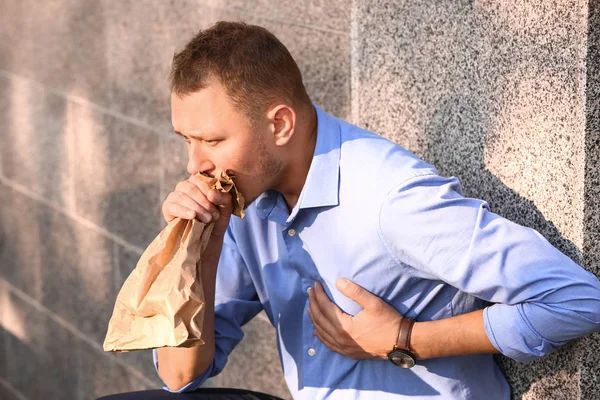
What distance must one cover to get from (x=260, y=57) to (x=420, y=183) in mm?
527

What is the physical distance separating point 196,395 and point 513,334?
0.98m

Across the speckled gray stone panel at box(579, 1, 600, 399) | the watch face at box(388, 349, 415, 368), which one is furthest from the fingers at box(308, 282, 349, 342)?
the speckled gray stone panel at box(579, 1, 600, 399)

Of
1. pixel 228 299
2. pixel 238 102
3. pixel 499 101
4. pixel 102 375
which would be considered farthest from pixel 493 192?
pixel 102 375

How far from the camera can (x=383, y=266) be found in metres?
2.47

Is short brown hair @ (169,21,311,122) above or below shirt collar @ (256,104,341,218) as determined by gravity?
above

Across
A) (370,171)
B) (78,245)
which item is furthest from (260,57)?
(78,245)

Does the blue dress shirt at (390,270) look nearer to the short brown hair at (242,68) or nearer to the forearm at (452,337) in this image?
the forearm at (452,337)

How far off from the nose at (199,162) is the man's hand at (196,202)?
0.11 feet

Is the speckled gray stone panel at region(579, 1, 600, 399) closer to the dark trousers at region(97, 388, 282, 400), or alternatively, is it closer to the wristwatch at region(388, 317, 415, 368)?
the wristwatch at region(388, 317, 415, 368)

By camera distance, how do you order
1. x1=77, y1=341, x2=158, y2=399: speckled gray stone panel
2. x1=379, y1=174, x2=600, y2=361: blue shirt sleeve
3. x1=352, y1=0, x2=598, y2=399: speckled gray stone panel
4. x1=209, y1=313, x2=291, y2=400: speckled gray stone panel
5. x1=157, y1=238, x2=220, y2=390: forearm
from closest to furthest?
x1=379, y1=174, x2=600, y2=361: blue shirt sleeve, x1=352, y1=0, x2=598, y2=399: speckled gray stone panel, x1=157, y1=238, x2=220, y2=390: forearm, x1=209, y1=313, x2=291, y2=400: speckled gray stone panel, x1=77, y1=341, x2=158, y2=399: speckled gray stone panel

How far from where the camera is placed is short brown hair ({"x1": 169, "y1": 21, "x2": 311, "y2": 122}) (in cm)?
244

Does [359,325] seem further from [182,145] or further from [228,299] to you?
[182,145]

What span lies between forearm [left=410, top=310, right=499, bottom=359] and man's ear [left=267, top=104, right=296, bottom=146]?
1.91 ft

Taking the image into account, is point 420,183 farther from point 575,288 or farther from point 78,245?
point 78,245
